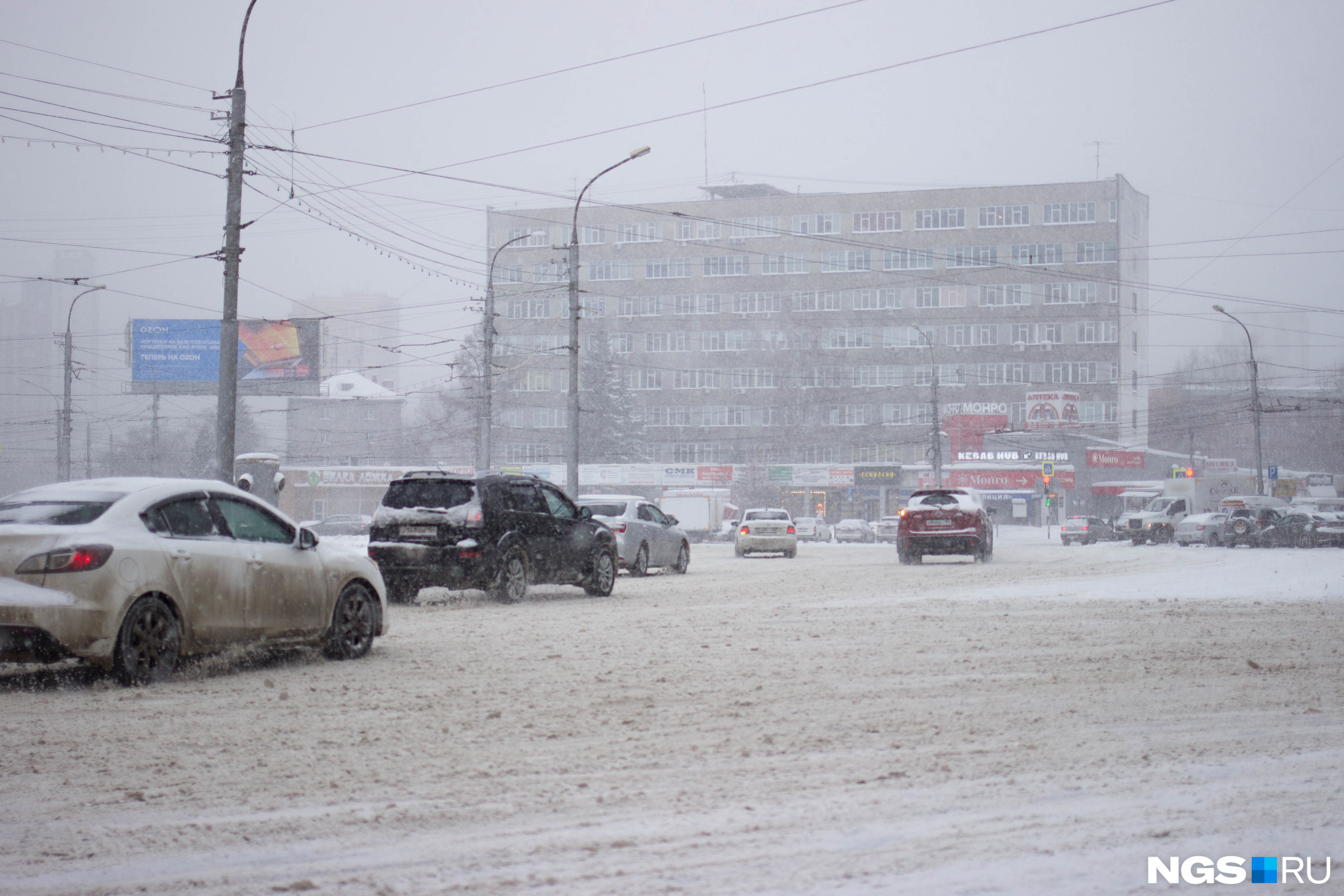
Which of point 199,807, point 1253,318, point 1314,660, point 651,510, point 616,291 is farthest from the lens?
point 1253,318

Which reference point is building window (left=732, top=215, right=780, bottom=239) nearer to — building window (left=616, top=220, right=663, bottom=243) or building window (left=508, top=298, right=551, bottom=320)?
building window (left=616, top=220, right=663, bottom=243)

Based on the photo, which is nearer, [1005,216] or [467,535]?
[467,535]

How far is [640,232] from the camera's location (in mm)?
106750

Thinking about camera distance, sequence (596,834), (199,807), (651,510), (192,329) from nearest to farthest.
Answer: (596,834) → (199,807) → (651,510) → (192,329)

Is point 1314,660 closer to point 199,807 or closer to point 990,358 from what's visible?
point 199,807

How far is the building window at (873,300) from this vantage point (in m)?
102

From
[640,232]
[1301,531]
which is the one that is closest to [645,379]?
[640,232]

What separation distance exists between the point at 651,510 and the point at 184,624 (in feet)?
54.6

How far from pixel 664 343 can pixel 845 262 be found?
1600cm

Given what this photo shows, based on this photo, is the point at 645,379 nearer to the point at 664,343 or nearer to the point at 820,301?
the point at 664,343

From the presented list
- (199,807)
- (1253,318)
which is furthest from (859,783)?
(1253,318)

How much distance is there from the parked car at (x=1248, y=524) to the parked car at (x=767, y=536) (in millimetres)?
13957

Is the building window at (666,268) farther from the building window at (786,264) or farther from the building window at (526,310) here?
the building window at (526,310)

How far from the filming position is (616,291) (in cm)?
10750
